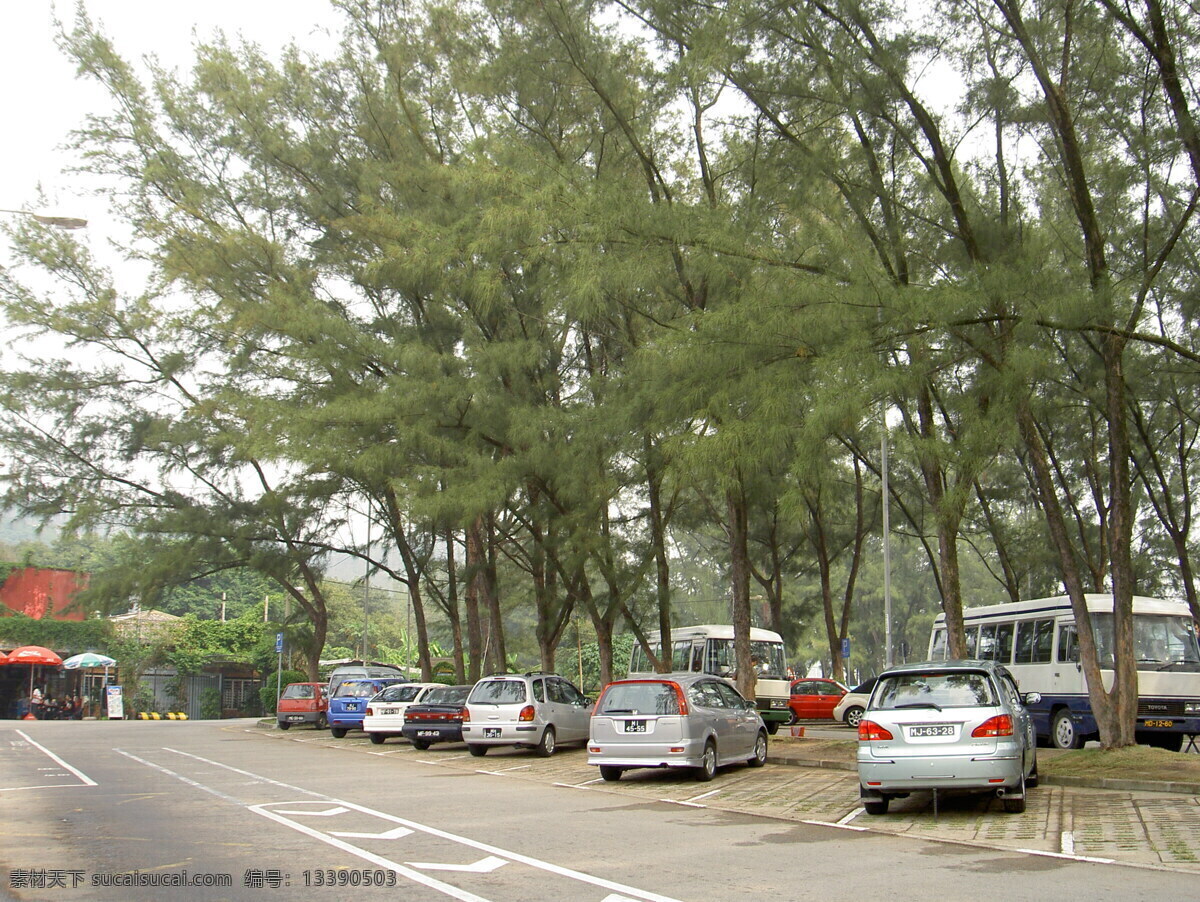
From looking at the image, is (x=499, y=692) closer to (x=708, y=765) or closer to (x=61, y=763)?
(x=708, y=765)

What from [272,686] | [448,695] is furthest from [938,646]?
[272,686]

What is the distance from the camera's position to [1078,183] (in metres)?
14.4

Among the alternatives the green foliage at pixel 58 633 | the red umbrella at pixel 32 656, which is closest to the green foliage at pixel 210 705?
the green foliage at pixel 58 633

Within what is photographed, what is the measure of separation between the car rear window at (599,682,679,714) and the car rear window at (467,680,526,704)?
5101 millimetres

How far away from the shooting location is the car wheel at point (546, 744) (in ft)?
67.9

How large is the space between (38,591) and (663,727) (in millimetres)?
41088

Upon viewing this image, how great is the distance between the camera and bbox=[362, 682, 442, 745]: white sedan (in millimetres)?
25547

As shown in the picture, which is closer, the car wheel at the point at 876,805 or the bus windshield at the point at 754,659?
the car wheel at the point at 876,805

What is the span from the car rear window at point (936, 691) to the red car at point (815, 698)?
864 inches

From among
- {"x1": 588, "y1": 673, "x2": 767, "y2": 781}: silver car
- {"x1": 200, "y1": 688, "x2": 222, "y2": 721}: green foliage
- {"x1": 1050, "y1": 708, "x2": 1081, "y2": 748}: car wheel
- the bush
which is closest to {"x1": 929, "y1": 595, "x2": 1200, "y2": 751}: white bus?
{"x1": 1050, "y1": 708, "x2": 1081, "y2": 748}: car wheel

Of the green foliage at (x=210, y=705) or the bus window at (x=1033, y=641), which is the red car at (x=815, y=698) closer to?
the bus window at (x=1033, y=641)

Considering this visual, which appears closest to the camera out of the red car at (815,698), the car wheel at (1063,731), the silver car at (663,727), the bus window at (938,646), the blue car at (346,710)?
the silver car at (663,727)

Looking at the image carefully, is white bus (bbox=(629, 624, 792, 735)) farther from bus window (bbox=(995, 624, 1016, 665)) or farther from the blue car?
bus window (bbox=(995, 624, 1016, 665))

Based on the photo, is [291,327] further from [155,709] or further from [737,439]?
[155,709]
